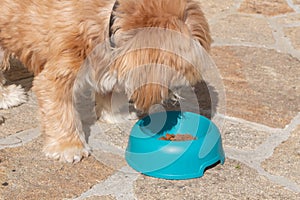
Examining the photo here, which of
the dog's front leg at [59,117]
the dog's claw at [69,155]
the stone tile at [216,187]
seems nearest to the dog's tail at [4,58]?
the dog's front leg at [59,117]

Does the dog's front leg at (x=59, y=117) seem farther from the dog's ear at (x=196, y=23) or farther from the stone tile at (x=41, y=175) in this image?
the dog's ear at (x=196, y=23)

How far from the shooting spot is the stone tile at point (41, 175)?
3080 mm

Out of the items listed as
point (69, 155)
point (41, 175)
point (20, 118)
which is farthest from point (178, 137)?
point (20, 118)

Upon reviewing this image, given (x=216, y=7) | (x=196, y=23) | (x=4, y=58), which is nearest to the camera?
(x=196, y=23)

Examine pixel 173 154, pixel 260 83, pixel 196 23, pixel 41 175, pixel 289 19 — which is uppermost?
pixel 196 23

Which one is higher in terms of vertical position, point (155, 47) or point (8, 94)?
point (155, 47)

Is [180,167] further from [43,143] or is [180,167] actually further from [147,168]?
[43,143]

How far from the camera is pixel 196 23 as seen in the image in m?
3.02

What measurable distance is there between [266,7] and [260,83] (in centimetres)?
212

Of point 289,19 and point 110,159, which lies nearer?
point 110,159

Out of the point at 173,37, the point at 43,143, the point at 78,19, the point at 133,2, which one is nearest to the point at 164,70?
the point at 173,37

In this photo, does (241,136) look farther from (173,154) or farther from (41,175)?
(41,175)

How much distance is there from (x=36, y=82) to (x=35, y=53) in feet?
0.59

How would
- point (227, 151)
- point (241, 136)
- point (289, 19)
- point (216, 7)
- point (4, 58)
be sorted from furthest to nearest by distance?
point (216, 7)
point (289, 19)
point (4, 58)
point (241, 136)
point (227, 151)
